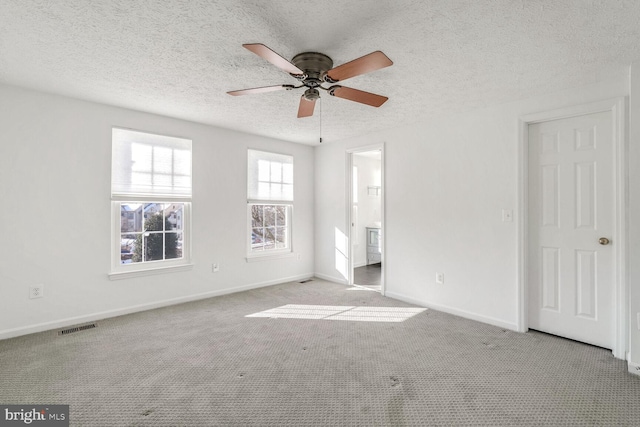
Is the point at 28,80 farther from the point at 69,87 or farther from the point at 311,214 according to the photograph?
the point at 311,214

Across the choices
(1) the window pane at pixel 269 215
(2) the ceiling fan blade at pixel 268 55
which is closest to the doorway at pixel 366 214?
(1) the window pane at pixel 269 215

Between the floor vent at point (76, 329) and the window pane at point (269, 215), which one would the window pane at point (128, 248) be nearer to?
the floor vent at point (76, 329)

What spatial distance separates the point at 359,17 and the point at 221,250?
11.6 ft

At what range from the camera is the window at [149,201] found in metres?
3.57

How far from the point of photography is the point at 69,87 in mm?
2953

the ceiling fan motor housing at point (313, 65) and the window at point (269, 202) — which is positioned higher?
the ceiling fan motor housing at point (313, 65)

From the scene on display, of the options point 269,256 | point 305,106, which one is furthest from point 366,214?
point 305,106

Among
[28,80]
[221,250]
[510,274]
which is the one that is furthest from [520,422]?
[28,80]

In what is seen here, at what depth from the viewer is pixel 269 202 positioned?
4.96 metres

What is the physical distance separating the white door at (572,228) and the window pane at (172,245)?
13.8 feet

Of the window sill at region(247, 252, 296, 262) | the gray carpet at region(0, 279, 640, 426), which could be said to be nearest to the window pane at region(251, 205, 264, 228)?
the window sill at region(247, 252, 296, 262)

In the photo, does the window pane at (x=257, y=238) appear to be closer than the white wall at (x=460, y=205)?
No

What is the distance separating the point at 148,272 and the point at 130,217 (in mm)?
713

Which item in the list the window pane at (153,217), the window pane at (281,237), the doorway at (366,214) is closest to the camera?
the window pane at (153,217)
